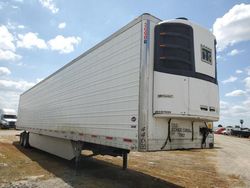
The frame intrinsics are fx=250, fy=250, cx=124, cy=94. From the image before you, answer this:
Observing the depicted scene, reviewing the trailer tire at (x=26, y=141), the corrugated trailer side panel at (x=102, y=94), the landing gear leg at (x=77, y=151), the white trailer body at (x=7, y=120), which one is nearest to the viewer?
the corrugated trailer side panel at (x=102, y=94)

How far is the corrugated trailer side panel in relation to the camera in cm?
615

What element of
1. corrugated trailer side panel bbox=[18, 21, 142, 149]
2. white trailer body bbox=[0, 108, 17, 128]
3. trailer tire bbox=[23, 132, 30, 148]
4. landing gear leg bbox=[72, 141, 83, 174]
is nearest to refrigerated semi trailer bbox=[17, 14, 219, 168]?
corrugated trailer side panel bbox=[18, 21, 142, 149]

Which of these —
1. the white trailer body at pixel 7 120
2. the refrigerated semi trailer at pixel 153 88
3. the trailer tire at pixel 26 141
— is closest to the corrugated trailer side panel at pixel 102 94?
the refrigerated semi trailer at pixel 153 88

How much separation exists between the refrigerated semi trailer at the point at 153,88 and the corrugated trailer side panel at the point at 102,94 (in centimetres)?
2

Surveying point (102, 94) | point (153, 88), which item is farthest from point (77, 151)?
point (153, 88)

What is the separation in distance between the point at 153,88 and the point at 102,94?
2085 mm

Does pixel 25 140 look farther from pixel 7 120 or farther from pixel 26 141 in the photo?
pixel 7 120

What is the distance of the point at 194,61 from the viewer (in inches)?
245

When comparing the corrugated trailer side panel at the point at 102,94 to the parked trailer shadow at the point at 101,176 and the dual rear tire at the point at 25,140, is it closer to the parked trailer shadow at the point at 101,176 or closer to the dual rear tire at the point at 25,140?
the parked trailer shadow at the point at 101,176

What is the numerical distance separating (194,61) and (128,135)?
245 cm

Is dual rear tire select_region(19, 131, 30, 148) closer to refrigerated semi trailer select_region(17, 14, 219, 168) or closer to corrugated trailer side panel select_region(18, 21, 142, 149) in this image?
corrugated trailer side panel select_region(18, 21, 142, 149)

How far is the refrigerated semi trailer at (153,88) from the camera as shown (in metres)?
5.76

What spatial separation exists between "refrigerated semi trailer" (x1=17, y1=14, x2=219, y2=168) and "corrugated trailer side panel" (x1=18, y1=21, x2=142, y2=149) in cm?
2

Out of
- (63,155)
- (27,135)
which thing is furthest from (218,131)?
(63,155)
